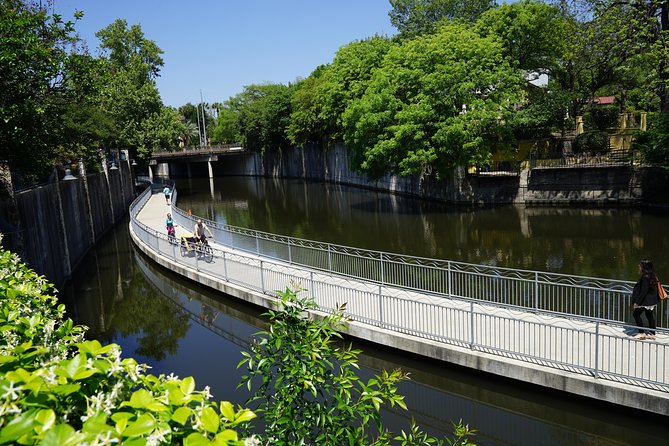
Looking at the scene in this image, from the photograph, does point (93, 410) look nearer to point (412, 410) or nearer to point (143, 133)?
point (412, 410)

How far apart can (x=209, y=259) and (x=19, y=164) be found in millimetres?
7624

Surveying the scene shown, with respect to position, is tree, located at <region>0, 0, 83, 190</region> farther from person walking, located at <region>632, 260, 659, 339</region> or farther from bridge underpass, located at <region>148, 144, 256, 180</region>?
bridge underpass, located at <region>148, 144, 256, 180</region>

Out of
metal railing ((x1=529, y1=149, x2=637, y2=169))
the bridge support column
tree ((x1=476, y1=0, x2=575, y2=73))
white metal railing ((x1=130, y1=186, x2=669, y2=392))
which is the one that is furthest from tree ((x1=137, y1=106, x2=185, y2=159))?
white metal railing ((x1=130, y1=186, x2=669, y2=392))

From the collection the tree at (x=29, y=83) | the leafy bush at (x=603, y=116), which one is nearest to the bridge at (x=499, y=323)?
the tree at (x=29, y=83)

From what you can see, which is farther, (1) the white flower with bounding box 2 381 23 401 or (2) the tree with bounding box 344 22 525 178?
(2) the tree with bounding box 344 22 525 178

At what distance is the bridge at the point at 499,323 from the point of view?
9.81 meters

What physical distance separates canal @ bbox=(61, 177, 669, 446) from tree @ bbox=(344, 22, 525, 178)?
4.15m

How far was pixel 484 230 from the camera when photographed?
2898cm

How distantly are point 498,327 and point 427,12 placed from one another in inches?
2371

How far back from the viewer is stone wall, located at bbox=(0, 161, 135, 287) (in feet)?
54.9

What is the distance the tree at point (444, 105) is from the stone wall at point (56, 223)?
685 inches

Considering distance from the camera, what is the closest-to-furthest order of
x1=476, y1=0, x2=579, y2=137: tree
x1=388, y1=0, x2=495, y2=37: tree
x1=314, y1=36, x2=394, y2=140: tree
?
x1=476, y1=0, x2=579, y2=137: tree, x1=314, y1=36, x2=394, y2=140: tree, x1=388, y1=0, x2=495, y2=37: tree

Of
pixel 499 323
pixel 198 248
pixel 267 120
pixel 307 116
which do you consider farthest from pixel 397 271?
pixel 267 120

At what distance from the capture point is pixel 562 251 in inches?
920
